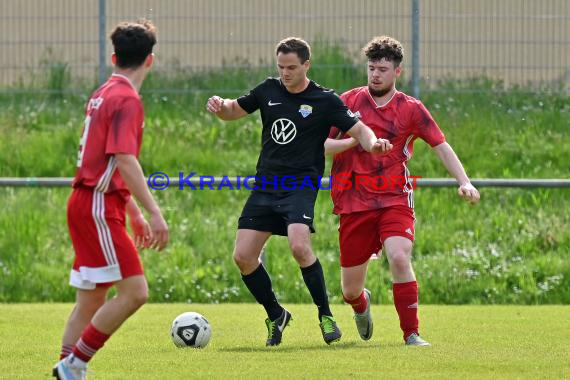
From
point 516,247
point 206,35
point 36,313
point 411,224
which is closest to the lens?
point 411,224

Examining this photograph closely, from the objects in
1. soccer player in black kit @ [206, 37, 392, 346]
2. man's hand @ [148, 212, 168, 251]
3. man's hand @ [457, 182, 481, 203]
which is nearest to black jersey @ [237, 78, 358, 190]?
soccer player in black kit @ [206, 37, 392, 346]

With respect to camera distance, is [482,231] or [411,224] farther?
[482,231]

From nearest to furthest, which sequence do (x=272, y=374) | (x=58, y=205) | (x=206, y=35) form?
(x=272, y=374), (x=58, y=205), (x=206, y=35)

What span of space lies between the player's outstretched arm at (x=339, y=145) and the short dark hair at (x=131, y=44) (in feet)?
7.96

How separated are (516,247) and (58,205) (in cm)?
489

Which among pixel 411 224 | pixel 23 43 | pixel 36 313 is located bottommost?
pixel 36 313

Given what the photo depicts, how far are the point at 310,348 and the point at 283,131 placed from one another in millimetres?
1436

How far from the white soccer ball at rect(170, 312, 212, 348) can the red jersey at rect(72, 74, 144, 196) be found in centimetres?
224

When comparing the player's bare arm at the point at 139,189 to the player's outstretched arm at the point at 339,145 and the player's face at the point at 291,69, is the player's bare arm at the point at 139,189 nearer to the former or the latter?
the player's face at the point at 291,69

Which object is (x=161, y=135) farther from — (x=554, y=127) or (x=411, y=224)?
(x=411, y=224)

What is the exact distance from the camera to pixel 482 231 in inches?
522

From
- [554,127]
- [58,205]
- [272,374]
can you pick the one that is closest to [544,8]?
[554,127]

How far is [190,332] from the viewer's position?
327 inches

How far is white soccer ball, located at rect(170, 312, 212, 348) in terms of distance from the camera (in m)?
8.31
